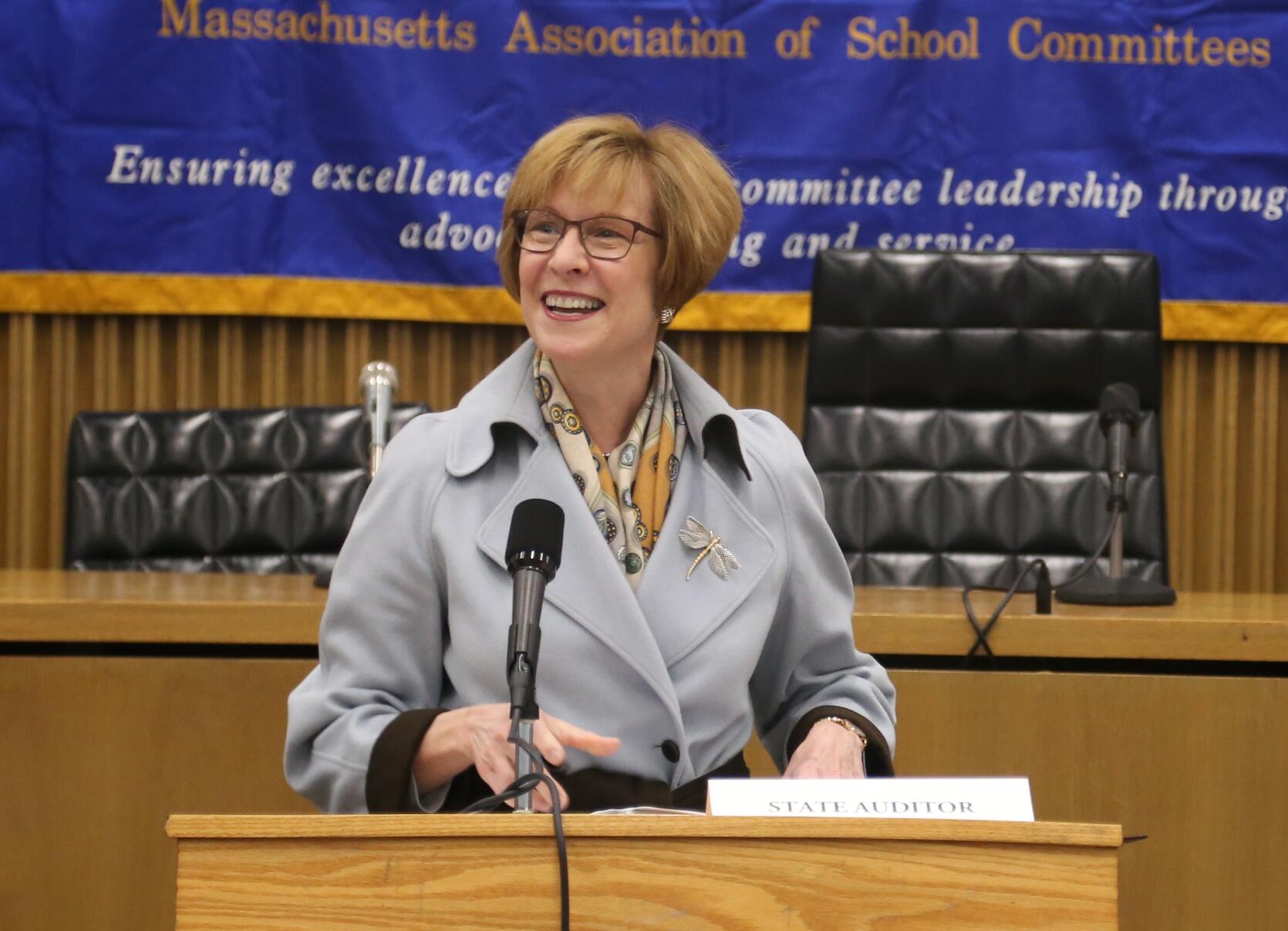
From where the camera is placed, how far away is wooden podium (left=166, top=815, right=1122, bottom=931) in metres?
1.05

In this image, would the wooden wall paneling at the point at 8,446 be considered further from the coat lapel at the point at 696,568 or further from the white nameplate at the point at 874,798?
the white nameplate at the point at 874,798

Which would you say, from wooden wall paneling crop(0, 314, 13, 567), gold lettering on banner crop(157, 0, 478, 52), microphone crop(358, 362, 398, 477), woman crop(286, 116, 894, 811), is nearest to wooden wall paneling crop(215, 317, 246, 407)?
wooden wall paneling crop(0, 314, 13, 567)

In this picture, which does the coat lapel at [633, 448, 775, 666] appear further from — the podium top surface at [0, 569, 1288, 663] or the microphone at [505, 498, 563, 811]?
the podium top surface at [0, 569, 1288, 663]

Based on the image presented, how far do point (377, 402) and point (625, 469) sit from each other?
0.94 meters

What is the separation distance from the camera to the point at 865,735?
1.65 m

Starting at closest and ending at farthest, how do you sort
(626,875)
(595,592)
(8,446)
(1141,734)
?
→ 1. (626,875)
2. (595,592)
3. (1141,734)
4. (8,446)

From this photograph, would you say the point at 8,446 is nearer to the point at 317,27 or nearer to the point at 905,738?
the point at 317,27

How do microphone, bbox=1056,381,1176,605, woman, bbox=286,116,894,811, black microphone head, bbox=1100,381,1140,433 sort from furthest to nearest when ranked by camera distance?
1. black microphone head, bbox=1100,381,1140,433
2. microphone, bbox=1056,381,1176,605
3. woman, bbox=286,116,894,811

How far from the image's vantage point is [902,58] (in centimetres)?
369

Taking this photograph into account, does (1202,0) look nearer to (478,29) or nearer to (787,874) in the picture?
(478,29)

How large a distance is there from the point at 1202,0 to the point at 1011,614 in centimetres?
220

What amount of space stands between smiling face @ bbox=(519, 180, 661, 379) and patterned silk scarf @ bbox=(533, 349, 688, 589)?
2.3 inches

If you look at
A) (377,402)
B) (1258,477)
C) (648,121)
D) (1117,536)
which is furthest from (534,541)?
(1258,477)

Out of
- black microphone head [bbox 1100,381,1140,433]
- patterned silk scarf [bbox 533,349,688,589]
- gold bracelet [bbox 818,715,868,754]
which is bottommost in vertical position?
gold bracelet [bbox 818,715,868,754]
